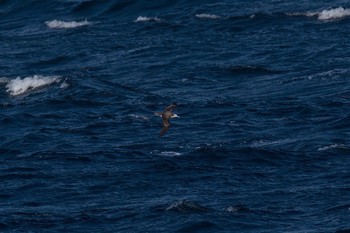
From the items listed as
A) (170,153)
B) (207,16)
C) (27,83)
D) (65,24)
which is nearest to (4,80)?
(27,83)

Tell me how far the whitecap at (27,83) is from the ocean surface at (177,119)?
12cm

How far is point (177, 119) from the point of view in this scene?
60.8 metres

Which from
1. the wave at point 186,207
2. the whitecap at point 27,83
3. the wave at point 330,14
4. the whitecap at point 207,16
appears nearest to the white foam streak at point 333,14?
the wave at point 330,14

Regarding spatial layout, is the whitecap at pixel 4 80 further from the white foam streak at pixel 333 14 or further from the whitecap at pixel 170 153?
the white foam streak at pixel 333 14

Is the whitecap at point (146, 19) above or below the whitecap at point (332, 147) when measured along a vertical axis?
above

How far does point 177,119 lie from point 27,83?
1109cm

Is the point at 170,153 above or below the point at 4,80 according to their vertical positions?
below

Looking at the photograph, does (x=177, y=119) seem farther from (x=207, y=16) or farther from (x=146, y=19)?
(x=146, y=19)

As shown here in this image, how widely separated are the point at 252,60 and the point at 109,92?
8.06 m

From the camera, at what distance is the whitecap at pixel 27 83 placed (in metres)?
67.6

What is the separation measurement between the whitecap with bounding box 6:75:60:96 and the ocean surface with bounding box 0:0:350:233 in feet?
0.38

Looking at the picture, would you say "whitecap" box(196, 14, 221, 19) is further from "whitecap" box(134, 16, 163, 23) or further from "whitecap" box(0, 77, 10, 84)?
"whitecap" box(0, 77, 10, 84)

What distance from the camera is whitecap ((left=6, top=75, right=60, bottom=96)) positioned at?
222 feet

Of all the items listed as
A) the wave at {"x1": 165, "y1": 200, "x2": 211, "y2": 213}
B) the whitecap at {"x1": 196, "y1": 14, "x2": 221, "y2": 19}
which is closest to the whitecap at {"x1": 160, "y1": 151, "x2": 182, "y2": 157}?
the wave at {"x1": 165, "y1": 200, "x2": 211, "y2": 213}
